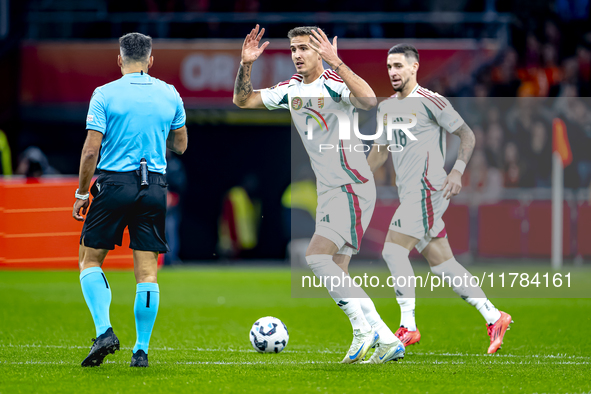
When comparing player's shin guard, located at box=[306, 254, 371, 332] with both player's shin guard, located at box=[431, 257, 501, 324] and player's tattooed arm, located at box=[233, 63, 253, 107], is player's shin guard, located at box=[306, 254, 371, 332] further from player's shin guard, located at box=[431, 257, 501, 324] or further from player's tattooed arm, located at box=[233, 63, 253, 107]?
player's tattooed arm, located at box=[233, 63, 253, 107]

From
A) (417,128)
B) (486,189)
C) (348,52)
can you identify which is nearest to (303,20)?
(348,52)

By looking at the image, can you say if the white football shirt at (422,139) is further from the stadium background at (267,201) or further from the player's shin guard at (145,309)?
the player's shin guard at (145,309)

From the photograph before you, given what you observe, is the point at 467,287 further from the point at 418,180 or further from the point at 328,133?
the point at 328,133

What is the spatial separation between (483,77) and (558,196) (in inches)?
125

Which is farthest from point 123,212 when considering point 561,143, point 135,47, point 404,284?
point 561,143

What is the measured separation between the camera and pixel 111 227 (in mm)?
5383

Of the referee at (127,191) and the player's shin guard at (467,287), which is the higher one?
the referee at (127,191)

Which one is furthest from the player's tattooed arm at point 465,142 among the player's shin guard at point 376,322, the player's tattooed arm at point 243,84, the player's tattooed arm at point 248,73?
the player's tattooed arm at point 243,84

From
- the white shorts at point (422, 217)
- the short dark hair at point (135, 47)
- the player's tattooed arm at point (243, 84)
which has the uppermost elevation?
the short dark hair at point (135, 47)

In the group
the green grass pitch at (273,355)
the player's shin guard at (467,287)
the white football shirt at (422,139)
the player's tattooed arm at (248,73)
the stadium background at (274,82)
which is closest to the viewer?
the green grass pitch at (273,355)

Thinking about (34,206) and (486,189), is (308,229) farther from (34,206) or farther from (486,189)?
(34,206)

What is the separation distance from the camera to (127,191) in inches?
211

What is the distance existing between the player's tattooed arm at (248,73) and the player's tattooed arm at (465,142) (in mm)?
1618

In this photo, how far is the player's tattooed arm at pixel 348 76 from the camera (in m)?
5.54
